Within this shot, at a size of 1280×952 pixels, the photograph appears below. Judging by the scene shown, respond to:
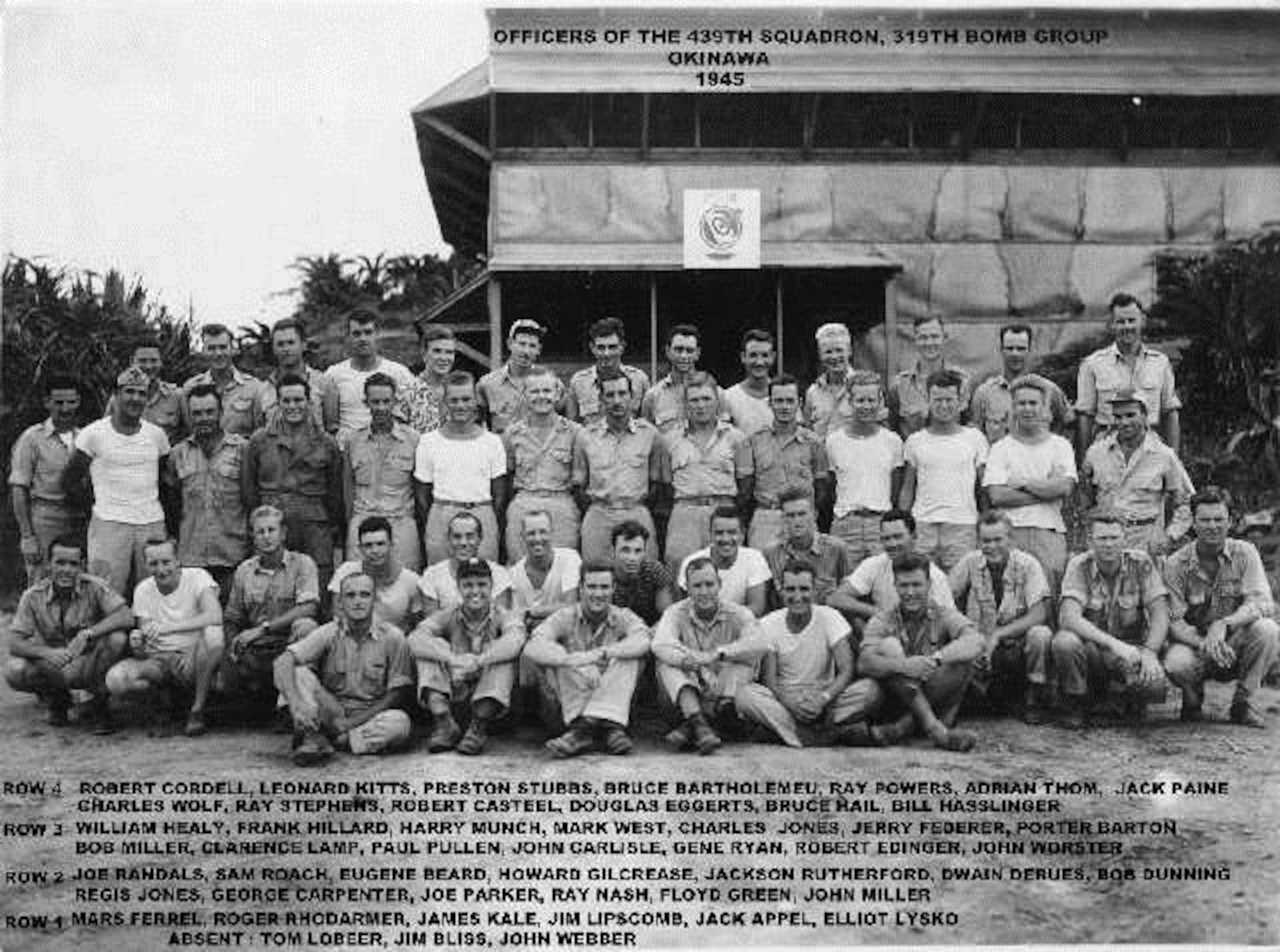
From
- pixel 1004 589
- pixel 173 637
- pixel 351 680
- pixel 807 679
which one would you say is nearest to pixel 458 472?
pixel 351 680

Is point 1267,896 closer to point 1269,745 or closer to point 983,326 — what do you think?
point 1269,745

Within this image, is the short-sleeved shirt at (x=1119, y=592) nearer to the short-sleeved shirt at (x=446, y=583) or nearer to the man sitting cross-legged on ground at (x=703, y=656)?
the man sitting cross-legged on ground at (x=703, y=656)

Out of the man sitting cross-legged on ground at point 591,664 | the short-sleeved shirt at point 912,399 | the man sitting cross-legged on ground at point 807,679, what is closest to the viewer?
the man sitting cross-legged on ground at point 591,664

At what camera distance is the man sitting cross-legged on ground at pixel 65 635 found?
5.71 m

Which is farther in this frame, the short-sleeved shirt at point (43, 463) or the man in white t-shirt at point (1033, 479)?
the short-sleeved shirt at point (43, 463)

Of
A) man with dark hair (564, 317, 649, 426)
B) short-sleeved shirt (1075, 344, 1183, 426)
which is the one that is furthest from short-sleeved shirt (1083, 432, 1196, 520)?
man with dark hair (564, 317, 649, 426)

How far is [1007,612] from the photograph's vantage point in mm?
5730

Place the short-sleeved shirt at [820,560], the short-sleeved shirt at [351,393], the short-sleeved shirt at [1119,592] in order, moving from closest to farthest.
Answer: the short-sleeved shirt at [1119,592] < the short-sleeved shirt at [820,560] < the short-sleeved shirt at [351,393]

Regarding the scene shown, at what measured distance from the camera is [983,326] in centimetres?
1102

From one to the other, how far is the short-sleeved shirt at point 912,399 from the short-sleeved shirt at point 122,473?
371 centimetres

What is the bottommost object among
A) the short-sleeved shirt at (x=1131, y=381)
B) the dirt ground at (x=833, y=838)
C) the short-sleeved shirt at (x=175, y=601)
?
the dirt ground at (x=833, y=838)

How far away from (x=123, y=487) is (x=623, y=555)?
2.42 metres

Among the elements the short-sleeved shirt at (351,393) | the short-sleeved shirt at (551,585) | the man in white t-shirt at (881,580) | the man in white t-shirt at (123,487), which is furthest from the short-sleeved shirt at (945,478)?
the man in white t-shirt at (123,487)

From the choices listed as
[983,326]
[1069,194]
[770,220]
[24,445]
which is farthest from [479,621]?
[1069,194]
